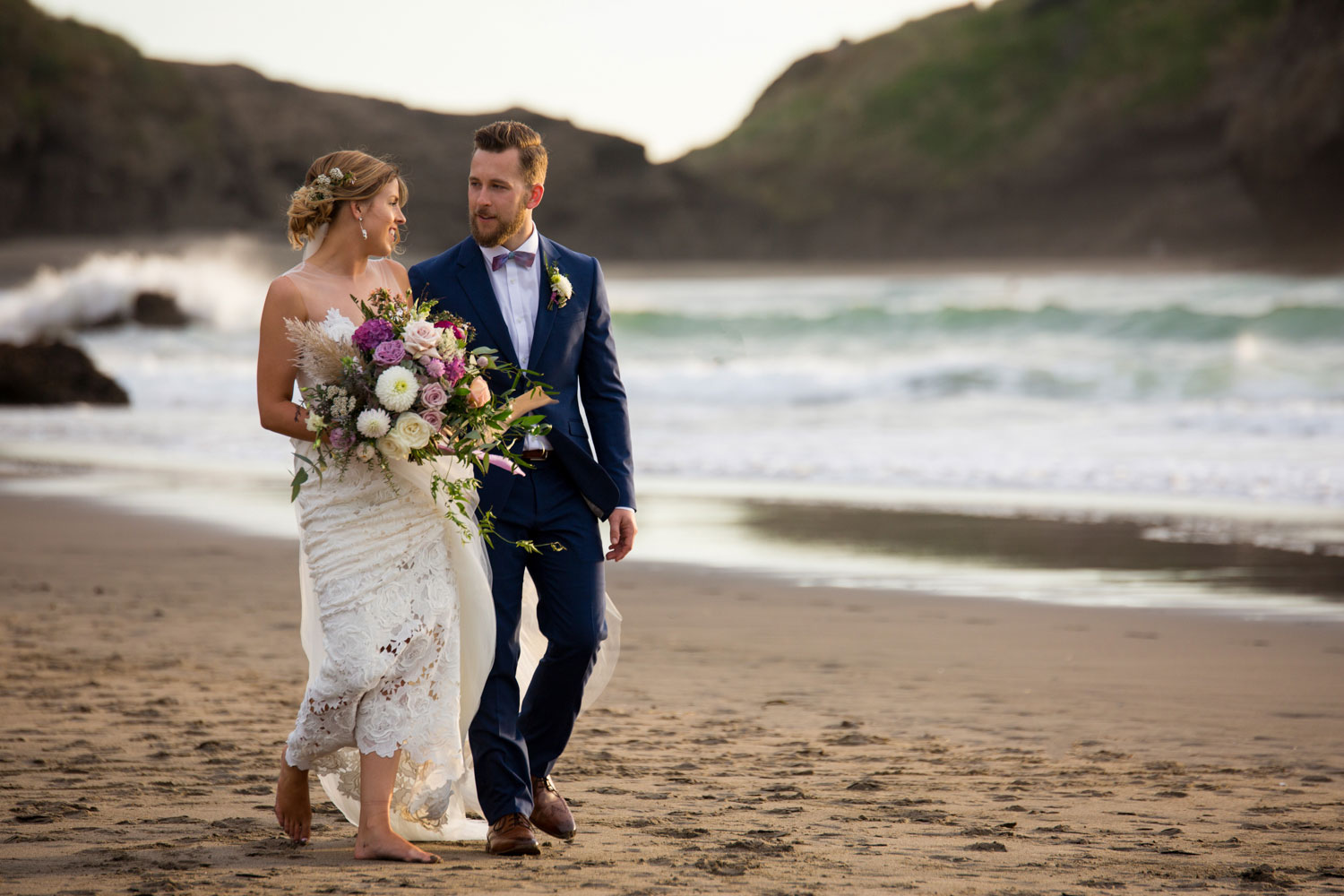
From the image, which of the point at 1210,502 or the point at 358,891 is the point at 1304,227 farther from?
the point at 358,891

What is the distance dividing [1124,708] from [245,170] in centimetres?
10543

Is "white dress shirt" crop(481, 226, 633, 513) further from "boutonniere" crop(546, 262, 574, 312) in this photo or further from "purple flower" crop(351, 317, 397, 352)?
"purple flower" crop(351, 317, 397, 352)

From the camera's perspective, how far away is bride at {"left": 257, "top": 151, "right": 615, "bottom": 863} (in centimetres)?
353

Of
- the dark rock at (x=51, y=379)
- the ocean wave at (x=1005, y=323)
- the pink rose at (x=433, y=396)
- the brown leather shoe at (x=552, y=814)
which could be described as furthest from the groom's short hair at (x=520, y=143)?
the ocean wave at (x=1005, y=323)

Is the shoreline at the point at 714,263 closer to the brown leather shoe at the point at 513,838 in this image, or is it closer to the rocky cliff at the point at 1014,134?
the rocky cliff at the point at 1014,134

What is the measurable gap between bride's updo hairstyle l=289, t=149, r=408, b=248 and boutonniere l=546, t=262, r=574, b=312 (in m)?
0.47

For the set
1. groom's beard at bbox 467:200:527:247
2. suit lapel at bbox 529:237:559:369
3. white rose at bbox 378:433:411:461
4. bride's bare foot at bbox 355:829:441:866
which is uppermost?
groom's beard at bbox 467:200:527:247

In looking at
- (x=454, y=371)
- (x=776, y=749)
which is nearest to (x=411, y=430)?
(x=454, y=371)

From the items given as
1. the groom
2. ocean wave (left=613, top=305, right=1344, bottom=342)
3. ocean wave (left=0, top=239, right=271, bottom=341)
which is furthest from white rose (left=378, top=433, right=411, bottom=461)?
ocean wave (left=0, top=239, right=271, bottom=341)

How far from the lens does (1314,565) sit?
8086 mm

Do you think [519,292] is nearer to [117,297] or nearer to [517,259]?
[517,259]

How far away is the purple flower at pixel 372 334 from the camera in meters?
3.45

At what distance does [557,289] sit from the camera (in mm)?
3803

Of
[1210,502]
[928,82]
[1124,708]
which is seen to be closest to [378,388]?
[1124,708]
